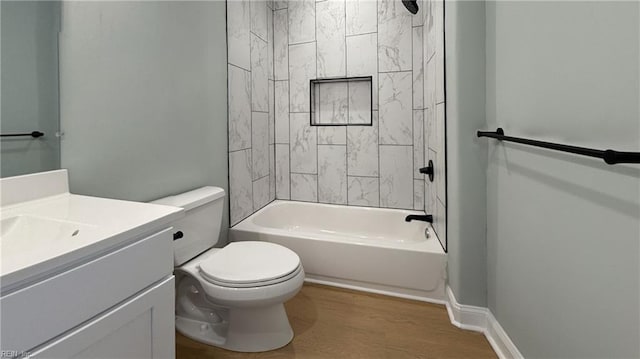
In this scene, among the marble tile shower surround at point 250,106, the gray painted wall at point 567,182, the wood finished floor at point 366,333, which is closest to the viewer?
the gray painted wall at point 567,182

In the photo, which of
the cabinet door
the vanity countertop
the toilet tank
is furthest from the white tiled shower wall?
the cabinet door

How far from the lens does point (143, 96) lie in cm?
160

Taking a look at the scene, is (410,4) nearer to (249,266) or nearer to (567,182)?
(567,182)

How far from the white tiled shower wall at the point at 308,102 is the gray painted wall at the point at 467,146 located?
1.92 ft

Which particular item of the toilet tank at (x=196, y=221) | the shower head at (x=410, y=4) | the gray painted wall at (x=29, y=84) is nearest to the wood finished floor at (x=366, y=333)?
the toilet tank at (x=196, y=221)

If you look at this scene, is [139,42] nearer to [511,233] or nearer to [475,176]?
[475,176]

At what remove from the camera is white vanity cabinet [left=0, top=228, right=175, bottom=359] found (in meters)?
0.62

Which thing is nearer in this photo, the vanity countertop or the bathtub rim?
the vanity countertop

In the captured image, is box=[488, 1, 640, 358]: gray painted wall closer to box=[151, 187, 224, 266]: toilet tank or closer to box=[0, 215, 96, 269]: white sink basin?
box=[0, 215, 96, 269]: white sink basin

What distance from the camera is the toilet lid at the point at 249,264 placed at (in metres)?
1.48

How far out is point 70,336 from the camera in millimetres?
702

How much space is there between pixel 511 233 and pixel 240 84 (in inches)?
79.0

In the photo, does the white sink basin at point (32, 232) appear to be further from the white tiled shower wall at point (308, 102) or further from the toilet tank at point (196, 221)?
the white tiled shower wall at point (308, 102)

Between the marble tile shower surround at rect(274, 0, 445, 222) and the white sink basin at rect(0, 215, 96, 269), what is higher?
the marble tile shower surround at rect(274, 0, 445, 222)
